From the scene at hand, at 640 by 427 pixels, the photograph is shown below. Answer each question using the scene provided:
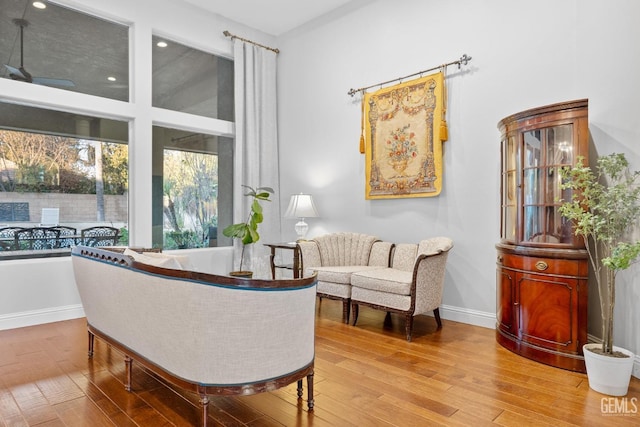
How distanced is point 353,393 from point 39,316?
3361 mm

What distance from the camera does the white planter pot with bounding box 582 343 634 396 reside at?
7.58 ft

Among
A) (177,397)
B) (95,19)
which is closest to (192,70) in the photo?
(95,19)

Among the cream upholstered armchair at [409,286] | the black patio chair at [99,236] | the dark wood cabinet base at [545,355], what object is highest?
the black patio chair at [99,236]

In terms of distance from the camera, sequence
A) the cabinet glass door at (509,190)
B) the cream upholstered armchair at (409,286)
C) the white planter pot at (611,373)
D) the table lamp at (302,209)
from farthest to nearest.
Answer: the table lamp at (302,209) < the cream upholstered armchair at (409,286) < the cabinet glass door at (509,190) < the white planter pot at (611,373)

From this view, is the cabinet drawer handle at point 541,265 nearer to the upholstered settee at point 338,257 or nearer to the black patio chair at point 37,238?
the upholstered settee at point 338,257

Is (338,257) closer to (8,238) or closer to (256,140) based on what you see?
(256,140)

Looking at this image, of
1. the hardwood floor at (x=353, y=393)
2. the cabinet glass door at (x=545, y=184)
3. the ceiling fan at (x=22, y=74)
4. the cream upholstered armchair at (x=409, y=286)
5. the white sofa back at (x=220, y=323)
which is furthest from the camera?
the ceiling fan at (x=22, y=74)

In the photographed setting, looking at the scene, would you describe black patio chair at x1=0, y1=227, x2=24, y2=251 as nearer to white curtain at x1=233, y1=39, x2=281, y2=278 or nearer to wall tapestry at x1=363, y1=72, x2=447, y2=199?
white curtain at x1=233, y1=39, x2=281, y2=278

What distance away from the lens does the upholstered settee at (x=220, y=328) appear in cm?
176

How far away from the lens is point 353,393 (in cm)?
233

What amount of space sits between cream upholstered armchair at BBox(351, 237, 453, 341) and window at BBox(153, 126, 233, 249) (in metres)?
2.48

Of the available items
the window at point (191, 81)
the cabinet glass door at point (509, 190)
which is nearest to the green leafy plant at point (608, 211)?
the cabinet glass door at point (509, 190)

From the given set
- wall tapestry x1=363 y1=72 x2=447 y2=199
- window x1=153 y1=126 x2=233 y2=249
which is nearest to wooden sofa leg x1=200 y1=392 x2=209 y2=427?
wall tapestry x1=363 y1=72 x2=447 y2=199

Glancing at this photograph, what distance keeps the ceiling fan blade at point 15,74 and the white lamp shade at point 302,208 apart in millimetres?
3050
